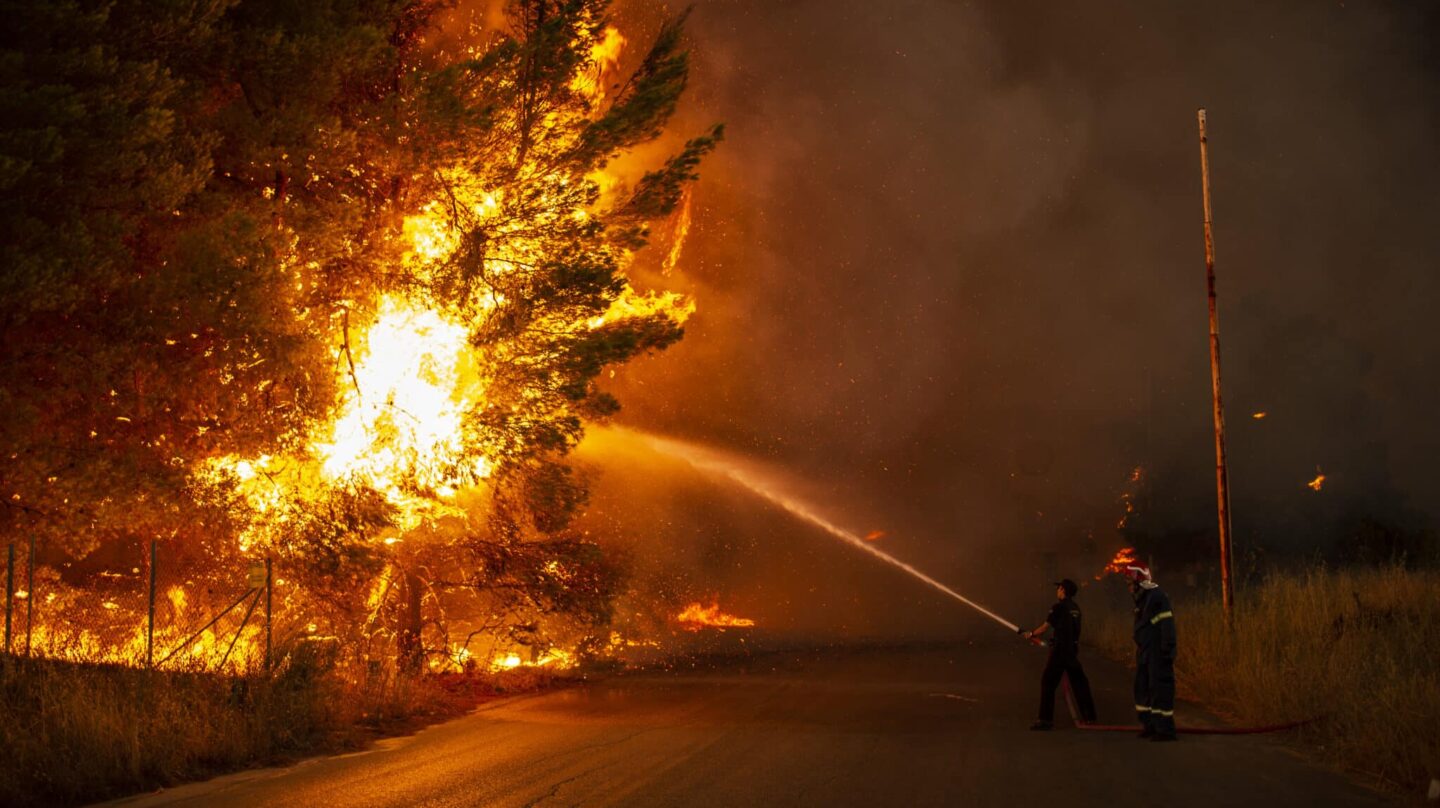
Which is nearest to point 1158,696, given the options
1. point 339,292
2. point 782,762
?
point 782,762

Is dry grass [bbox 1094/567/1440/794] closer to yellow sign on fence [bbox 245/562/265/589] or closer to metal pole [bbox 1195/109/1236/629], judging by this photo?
metal pole [bbox 1195/109/1236/629]

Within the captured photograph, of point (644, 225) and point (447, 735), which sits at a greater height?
point (644, 225)

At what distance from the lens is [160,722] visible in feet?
33.7

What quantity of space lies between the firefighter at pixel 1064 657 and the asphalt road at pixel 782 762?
0.98 feet

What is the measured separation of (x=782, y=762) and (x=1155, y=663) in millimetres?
4471

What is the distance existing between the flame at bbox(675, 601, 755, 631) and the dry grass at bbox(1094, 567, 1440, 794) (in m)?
13.4

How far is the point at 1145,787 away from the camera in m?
9.03

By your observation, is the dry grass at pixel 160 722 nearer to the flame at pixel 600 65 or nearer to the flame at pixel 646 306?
the flame at pixel 646 306

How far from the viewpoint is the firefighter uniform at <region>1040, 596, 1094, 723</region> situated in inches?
505

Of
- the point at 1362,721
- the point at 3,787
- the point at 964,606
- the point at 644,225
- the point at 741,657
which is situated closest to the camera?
the point at 3,787

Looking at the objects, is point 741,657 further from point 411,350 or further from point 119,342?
point 119,342

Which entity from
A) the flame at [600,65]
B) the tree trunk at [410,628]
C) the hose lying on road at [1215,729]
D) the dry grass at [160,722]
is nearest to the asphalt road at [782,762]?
the hose lying on road at [1215,729]

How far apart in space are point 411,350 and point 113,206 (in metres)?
4.60

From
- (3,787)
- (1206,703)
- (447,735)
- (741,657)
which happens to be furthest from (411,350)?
Answer: (1206,703)
